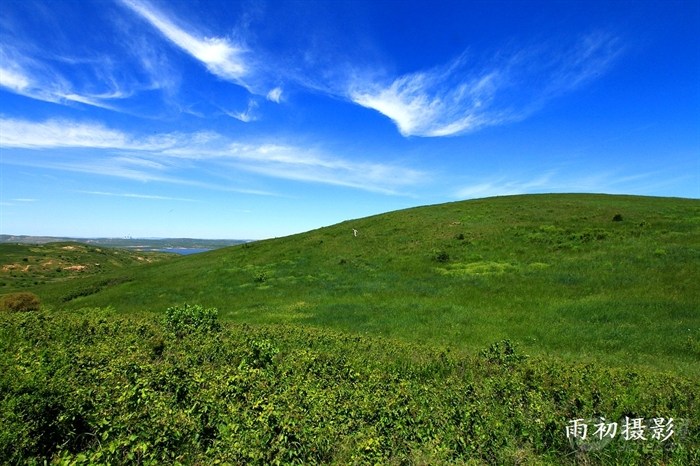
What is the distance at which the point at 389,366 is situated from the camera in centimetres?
1189

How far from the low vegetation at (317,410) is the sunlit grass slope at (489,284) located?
694cm

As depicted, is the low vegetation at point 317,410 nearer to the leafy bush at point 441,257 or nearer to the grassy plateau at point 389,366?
the grassy plateau at point 389,366

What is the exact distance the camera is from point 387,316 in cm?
2358

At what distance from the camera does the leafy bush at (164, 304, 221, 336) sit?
1570cm

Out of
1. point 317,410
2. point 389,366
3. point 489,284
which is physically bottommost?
point 389,366

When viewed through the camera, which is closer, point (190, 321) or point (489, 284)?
point (190, 321)

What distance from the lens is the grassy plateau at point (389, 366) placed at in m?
6.72

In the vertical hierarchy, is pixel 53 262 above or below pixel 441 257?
below

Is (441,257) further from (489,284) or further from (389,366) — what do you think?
(389,366)

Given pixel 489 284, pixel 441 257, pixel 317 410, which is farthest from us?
pixel 441 257

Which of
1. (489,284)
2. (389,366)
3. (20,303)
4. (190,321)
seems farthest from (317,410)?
(20,303)

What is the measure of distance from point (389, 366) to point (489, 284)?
742 inches

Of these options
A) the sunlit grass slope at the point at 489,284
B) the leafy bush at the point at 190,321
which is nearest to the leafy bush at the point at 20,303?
the sunlit grass slope at the point at 489,284

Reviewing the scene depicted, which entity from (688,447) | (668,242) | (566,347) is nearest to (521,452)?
(688,447)
